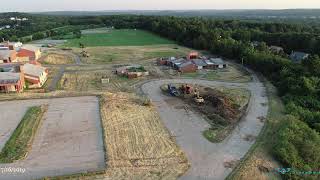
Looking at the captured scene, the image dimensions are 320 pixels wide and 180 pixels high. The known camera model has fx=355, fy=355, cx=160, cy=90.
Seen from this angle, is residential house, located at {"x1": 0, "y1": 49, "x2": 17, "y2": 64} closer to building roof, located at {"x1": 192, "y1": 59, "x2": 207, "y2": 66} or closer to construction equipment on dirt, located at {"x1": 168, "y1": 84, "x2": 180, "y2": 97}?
construction equipment on dirt, located at {"x1": 168, "y1": 84, "x2": 180, "y2": 97}

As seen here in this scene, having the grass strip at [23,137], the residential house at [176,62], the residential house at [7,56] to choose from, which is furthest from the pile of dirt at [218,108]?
the residential house at [7,56]

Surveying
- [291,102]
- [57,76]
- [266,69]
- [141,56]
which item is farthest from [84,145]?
[141,56]

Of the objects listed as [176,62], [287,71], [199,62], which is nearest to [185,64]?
[199,62]

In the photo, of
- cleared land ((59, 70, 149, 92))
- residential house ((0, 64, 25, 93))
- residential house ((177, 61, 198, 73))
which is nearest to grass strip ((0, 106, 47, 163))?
residential house ((0, 64, 25, 93))

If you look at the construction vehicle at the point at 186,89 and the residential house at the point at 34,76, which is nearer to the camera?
the construction vehicle at the point at 186,89

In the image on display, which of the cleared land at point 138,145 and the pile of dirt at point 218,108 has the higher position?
the pile of dirt at point 218,108

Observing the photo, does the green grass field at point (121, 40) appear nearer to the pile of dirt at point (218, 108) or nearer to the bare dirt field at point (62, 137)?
the pile of dirt at point (218, 108)

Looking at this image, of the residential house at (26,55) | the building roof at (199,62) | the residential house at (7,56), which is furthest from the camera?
the residential house at (26,55)

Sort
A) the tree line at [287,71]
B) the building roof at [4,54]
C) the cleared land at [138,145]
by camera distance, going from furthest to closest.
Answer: the building roof at [4,54], the tree line at [287,71], the cleared land at [138,145]
